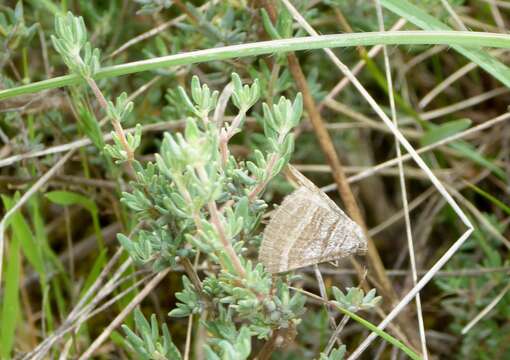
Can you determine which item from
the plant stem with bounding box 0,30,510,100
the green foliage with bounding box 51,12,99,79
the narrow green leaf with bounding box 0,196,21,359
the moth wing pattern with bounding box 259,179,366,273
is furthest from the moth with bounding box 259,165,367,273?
the narrow green leaf with bounding box 0,196,21,359

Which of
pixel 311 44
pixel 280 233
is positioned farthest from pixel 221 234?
pixel 311 44

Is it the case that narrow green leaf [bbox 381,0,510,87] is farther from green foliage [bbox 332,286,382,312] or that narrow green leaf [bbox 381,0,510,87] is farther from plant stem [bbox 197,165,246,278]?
plant stem [bbox 197,165,246,278]

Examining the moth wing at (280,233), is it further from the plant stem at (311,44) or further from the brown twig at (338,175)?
the brown twig at (338,175)

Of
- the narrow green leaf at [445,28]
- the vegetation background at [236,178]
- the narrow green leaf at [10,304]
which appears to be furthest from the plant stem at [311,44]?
the narrow green leaf at [10,304]

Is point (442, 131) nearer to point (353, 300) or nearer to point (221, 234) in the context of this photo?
point (353, 300)

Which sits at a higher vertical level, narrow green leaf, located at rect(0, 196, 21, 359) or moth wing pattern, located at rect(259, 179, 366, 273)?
moth wing pattern, located at rect(259, 179, 366, 273)
